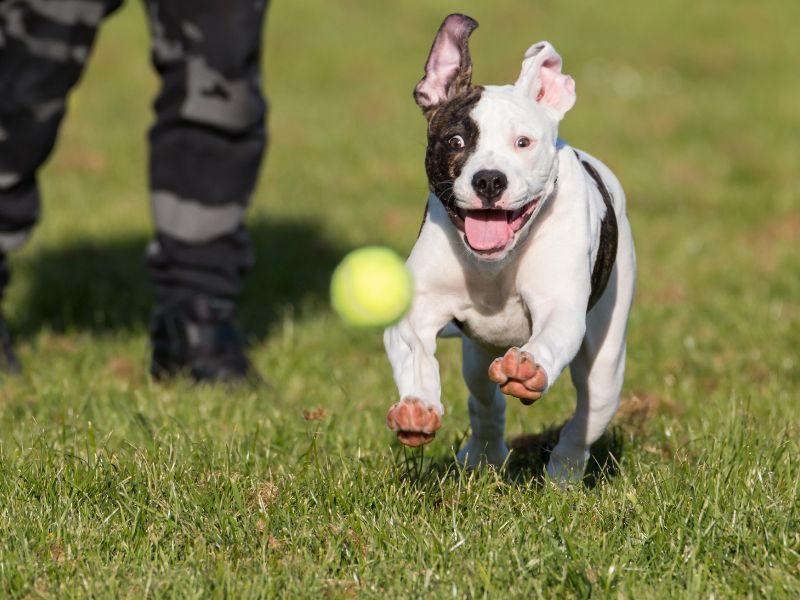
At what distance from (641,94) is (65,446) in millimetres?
13185

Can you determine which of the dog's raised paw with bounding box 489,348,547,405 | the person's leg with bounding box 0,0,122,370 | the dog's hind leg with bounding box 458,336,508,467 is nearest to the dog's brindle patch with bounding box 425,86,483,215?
the dog's raised paw with bounding box 489,348,547,405

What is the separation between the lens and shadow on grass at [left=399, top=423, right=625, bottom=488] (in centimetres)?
445

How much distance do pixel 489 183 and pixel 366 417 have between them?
197cm

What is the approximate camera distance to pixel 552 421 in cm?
557

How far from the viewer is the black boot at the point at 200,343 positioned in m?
6.39

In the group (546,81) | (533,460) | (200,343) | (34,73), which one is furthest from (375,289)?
(34,73)

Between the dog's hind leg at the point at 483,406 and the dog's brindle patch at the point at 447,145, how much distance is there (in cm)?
88

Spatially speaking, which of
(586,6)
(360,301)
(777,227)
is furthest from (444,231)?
(586,6)

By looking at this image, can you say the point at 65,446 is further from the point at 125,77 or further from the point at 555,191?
the point at 125,77

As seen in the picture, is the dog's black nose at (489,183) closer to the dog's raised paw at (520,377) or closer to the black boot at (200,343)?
the dog's raised paw at (520,377)

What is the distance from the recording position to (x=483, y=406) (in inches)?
185

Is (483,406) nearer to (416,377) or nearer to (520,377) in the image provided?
(416,377)

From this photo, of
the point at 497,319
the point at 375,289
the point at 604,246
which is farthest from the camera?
the point at 604,246

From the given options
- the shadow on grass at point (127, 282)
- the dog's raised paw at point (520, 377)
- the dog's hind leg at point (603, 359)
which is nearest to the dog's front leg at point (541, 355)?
the dog's raised paw at point (520, 377)
